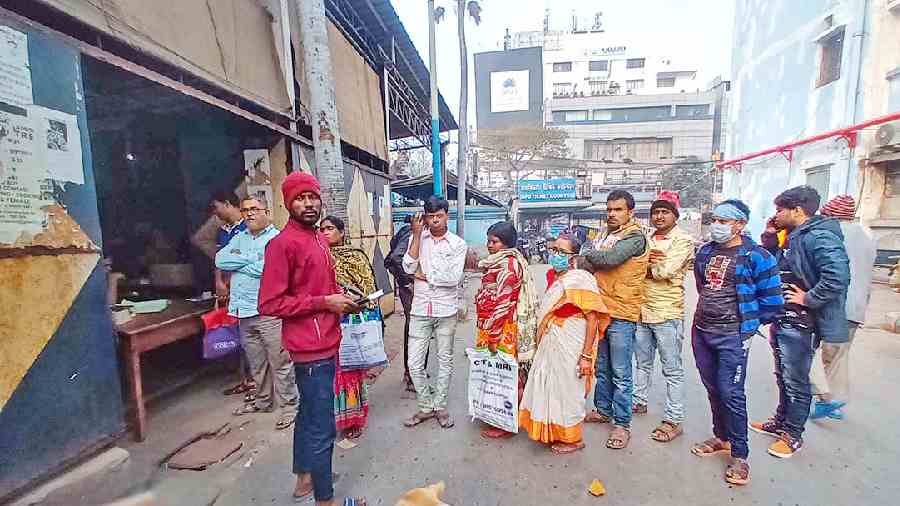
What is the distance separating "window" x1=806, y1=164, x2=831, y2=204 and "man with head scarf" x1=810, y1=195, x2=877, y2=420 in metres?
10.4

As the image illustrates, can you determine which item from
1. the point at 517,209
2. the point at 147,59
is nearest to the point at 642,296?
the point at 147,59

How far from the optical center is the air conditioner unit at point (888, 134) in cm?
898

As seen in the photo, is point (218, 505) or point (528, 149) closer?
point (218, 505)

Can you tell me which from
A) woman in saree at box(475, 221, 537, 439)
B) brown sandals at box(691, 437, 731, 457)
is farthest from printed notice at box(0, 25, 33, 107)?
brown sandals at box(691, 437, 731, 457)

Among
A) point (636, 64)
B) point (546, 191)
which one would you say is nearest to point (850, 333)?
point (546, 191)

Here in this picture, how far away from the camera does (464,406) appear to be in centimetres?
359

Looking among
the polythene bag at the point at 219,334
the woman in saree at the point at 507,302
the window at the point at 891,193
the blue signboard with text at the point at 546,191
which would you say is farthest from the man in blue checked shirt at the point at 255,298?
the blue signboard with text at the point at 546,191

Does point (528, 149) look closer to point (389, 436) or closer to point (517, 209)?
point (517, 209)

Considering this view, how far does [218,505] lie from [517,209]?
19.8m

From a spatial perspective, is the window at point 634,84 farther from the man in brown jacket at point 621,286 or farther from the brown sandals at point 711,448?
the brown sandals at point 711,448

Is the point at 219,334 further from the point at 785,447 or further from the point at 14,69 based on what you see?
the point at 785,447

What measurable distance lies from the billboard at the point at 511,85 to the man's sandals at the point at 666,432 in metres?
44.7

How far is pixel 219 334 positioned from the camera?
3586mm

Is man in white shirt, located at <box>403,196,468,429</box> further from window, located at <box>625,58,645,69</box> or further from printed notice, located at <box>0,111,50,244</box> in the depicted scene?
window, located at <box>625,58,645,69</box>
